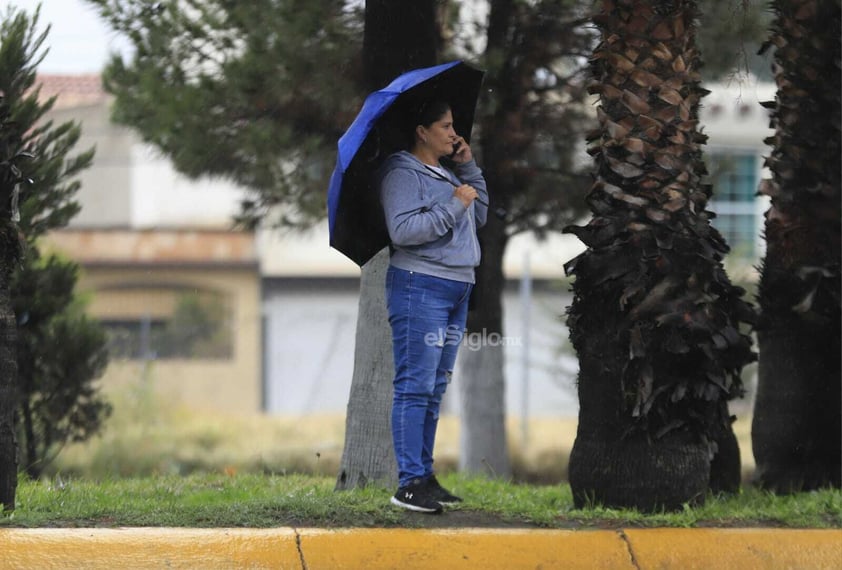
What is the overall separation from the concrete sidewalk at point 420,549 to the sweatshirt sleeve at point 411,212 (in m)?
1.10

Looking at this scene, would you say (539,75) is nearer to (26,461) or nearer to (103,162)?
(26,461)

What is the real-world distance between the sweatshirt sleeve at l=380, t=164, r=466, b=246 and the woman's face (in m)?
0.17

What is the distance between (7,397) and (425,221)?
1739mm

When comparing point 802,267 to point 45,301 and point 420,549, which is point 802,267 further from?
point 45,301

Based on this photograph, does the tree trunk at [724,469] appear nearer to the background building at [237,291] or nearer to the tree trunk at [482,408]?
the tree trunk at [482,408]

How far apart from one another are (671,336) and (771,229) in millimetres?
1653

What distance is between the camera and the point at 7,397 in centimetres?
500

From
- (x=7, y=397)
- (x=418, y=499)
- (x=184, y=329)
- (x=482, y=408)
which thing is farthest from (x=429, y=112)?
(x=184, y=329)

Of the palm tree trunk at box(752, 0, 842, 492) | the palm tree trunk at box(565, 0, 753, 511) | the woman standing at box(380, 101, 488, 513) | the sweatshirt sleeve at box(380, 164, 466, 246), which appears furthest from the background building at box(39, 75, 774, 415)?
the sweatshirt sleeve at box(380, 164, 466, 246)

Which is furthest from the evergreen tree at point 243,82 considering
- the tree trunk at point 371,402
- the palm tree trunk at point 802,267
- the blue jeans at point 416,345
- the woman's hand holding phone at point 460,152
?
the blue jeans at point 416,345

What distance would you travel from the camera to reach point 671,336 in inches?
213

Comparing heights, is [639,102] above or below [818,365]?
above

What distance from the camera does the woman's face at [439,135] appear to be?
513 cm

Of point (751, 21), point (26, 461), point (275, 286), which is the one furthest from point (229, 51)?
point (275, 286)
